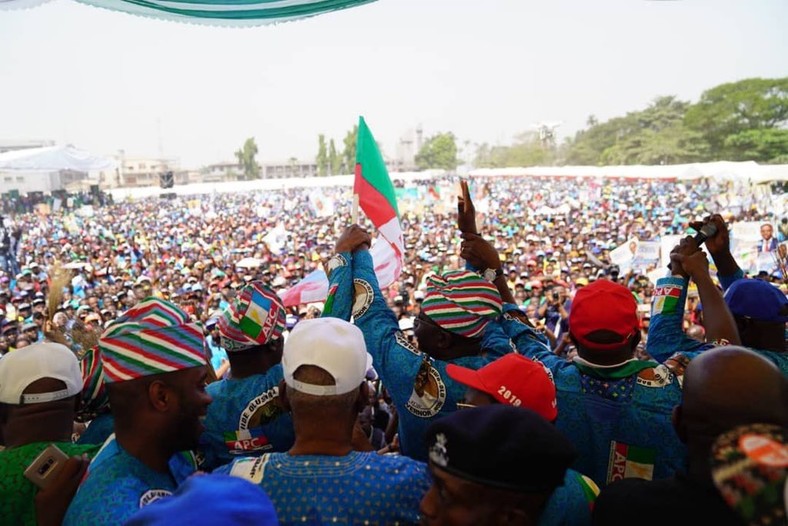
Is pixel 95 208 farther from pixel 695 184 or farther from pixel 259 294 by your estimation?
pixel 259 294

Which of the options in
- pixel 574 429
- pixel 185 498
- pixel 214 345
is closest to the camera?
pixel 185 498

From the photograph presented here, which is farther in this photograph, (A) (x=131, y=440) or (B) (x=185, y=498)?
(A) (x=131, y=440)

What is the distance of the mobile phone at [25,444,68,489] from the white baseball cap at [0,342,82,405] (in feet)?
0.77

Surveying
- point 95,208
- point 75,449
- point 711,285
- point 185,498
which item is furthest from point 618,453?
point 95,208

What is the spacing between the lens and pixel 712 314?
6.40 feet

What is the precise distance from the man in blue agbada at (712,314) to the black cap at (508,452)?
1.08 metres

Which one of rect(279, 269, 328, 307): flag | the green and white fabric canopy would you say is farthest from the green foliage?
the green and white fabric canopy

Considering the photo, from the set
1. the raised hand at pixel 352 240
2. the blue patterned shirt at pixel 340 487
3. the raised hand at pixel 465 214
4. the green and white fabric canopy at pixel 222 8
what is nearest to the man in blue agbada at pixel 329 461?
the blue patterned shirt at pixel 340 487

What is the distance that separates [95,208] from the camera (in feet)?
71.6

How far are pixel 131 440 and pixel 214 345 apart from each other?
14.8 feet

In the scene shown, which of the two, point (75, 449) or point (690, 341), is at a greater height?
point (690, 341)

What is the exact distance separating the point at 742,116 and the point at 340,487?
99.5ft

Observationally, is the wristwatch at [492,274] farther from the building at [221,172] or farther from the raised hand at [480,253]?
the building at [221,172]

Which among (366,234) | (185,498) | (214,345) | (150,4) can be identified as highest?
(150,4)
